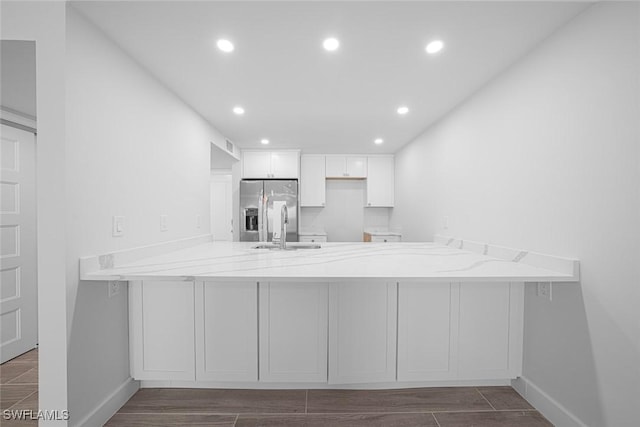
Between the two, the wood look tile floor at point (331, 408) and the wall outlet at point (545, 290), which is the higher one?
the wall outlet at point (545, 290)

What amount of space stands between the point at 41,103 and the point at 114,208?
0.63m

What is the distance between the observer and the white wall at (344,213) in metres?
5.63

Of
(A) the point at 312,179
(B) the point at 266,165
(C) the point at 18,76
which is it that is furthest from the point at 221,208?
(C) the point at 18,76

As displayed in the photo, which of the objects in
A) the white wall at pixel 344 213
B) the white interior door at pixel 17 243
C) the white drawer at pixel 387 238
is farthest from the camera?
the white wall at pixel 344 213

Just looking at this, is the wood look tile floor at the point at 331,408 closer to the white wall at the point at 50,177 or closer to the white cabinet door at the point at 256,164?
the white wall at the point at 50,177

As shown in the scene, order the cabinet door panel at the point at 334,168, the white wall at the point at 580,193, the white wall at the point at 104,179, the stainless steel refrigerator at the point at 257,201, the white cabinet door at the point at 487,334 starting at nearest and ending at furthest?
the white wall at the point at 580,193
the white wall at the point at 104,179
the white cabinet door at the point at 487,334
the stainless steel refrigerator at the point at 257,201
the cabinet door panel at the point at 334,168

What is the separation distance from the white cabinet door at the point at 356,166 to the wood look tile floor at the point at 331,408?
146 inches

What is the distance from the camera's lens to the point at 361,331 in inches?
74.9

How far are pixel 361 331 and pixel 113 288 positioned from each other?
154 cm

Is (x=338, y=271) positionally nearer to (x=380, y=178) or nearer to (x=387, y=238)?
(x=387, y=238)

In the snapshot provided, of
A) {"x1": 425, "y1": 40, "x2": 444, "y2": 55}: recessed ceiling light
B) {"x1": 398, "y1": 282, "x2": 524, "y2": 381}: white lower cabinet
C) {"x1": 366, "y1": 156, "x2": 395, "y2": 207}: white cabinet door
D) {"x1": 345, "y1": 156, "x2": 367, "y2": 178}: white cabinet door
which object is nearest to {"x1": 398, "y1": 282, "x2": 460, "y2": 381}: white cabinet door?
{"x1": 398, "y1": 282, "x2": 524, "y2": 381}: white lower cabinet

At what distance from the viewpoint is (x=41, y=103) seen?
4.79ft

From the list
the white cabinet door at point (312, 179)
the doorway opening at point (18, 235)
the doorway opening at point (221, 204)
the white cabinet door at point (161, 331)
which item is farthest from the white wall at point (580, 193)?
the doorway opening at point (221, 204)

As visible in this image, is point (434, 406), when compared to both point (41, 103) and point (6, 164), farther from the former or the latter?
point (6, 164)
